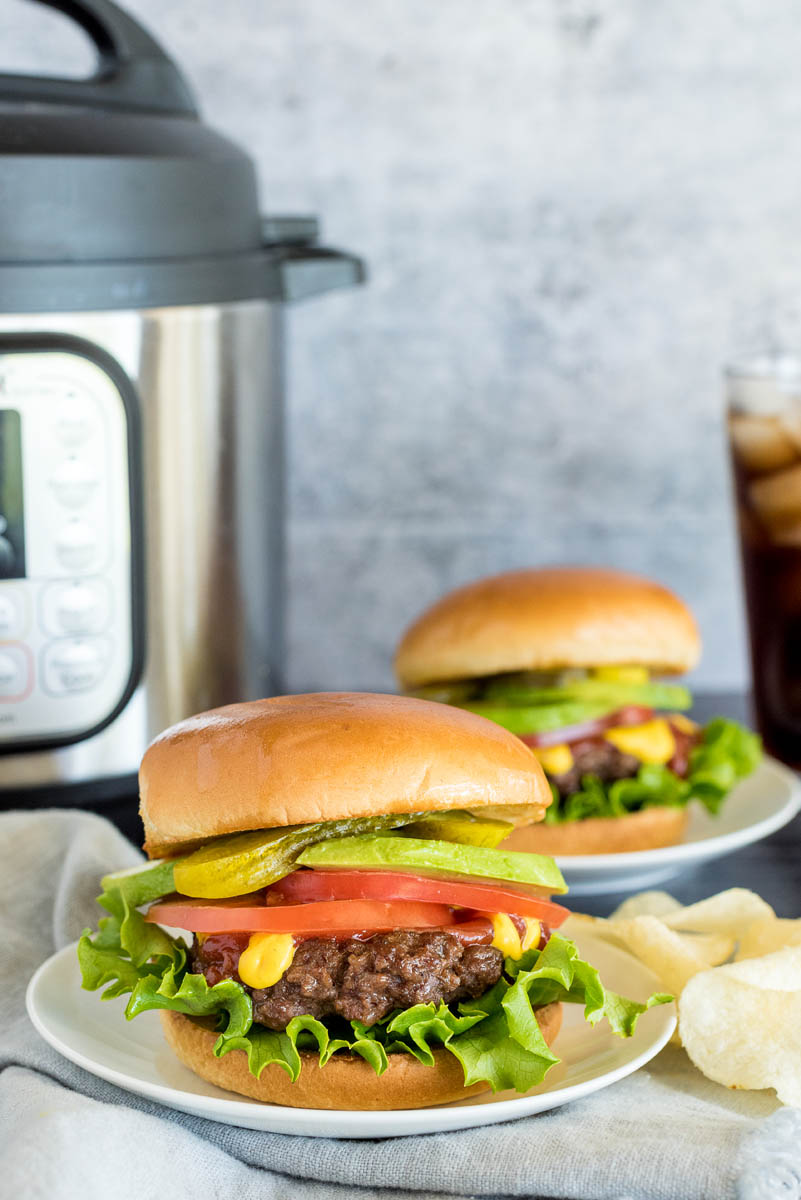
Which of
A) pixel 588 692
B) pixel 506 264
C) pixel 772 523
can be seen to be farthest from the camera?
pixel 506 264

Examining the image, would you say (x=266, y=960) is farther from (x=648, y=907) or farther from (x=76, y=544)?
(x=76, y=544)

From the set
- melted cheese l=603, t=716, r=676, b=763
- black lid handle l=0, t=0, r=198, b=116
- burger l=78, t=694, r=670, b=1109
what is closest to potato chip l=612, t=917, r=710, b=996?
burger l=78, t=694, r=670, b=1109

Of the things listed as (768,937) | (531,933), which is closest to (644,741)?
(768,937)

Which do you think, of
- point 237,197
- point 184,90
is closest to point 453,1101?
point 237,197

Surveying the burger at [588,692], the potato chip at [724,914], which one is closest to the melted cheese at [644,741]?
the burger at [588,692]

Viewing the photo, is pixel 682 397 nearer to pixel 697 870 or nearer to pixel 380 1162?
pixel 697 870

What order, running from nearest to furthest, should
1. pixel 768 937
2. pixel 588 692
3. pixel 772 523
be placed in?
pixel 768 937
pixel 588 692
pixel 772 523

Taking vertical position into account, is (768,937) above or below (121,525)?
below
